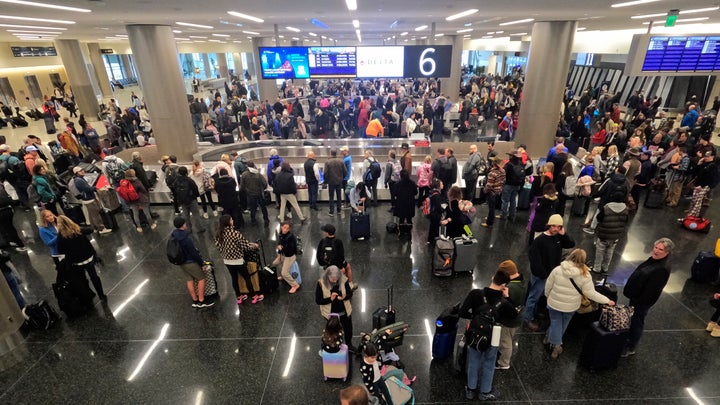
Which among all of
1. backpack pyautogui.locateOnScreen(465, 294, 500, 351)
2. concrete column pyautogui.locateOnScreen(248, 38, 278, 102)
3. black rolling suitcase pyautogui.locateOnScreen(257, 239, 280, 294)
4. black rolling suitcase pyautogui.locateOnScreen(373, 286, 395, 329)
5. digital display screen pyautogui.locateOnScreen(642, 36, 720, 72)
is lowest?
black rolling suitcase pyautogui.locateOnScreen(257, 239, 280, 294)

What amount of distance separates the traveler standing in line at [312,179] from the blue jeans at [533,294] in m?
4.95

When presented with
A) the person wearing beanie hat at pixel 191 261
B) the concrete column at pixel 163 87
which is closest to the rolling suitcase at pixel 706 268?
the person wearing beanie hat at pixel 191 261

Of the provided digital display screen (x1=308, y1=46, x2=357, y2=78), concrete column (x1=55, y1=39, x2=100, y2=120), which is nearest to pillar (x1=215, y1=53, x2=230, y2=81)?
concrete column (x1=55, y1=39, x2=100, y2=120)

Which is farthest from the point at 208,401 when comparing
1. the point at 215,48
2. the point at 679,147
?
the point at 215,48

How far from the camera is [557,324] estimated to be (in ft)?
13.9

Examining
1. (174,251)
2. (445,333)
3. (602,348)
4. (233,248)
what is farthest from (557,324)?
(174,251)

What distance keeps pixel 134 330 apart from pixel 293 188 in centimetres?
373

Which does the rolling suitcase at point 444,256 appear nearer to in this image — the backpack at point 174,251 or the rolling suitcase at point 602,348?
the rolling suitcase at point 602,348

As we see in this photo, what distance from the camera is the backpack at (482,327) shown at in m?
3.44

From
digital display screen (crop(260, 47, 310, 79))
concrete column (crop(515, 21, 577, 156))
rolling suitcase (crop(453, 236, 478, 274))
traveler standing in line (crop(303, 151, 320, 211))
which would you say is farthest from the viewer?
digital display screen (crop(260, 47, 310, 79))

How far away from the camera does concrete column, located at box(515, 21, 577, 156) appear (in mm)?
9844

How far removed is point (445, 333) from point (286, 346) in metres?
2.03

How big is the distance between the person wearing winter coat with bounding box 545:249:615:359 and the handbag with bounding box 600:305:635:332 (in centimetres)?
9

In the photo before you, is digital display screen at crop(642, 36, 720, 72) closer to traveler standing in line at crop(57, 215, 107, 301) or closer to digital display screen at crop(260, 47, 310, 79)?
digital display screen at crop(260, 47, 310, 79)
